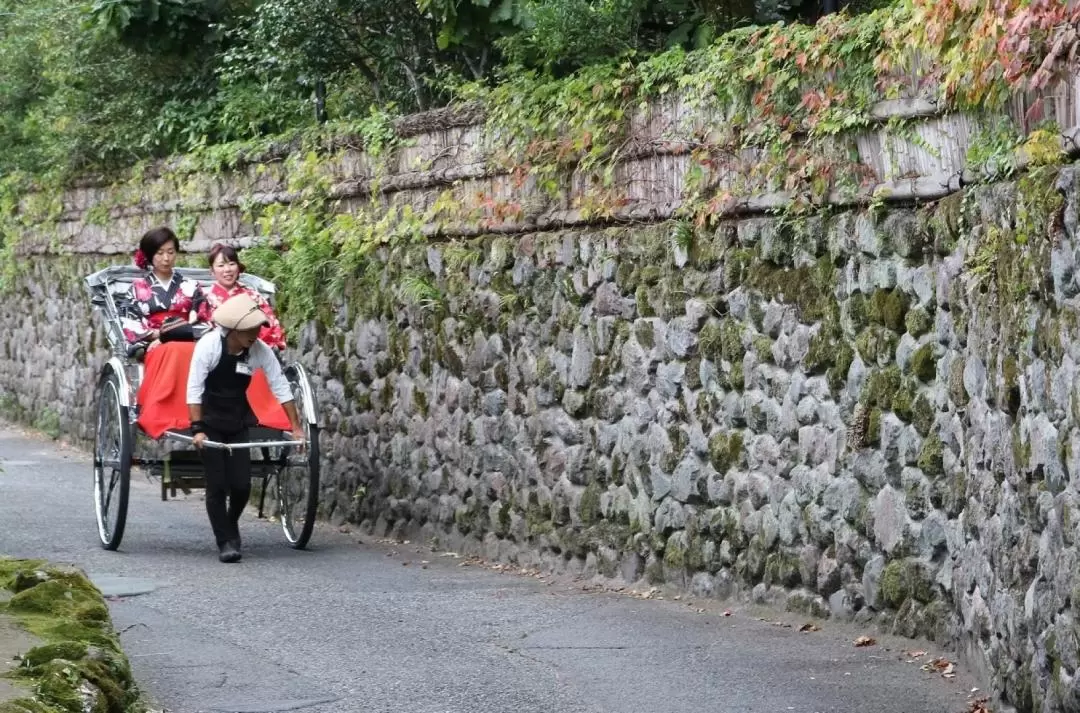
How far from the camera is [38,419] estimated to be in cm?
2259

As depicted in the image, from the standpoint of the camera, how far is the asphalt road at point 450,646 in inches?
280

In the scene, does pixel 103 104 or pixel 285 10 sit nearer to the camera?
pixel 285 10

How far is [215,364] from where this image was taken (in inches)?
456

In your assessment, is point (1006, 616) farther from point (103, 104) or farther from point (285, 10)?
point (103, 104)

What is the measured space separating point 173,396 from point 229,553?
1167 millimetres

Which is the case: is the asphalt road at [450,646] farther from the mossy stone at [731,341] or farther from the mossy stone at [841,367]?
the mossy stone at [731,341]

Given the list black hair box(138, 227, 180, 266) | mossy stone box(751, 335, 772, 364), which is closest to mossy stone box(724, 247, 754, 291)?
mossy stone box(751, 335, 772, 364)

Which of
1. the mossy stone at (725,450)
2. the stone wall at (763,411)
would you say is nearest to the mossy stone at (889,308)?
the stone wall at (763,411)

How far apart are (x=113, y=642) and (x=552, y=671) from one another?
2093 millimetres

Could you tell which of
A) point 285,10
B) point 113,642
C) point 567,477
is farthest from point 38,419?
point 113,642

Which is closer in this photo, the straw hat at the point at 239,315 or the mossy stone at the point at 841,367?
the mossy stone at the point at 841,367

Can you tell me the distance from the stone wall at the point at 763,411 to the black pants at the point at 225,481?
1.50m

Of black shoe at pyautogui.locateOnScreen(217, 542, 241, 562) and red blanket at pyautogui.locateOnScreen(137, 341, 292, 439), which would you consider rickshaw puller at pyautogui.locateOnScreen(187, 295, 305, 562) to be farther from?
red blanket at pyautogui.locateOnScreen(137, 341, 292, 439)

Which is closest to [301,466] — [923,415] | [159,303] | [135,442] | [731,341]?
[135,442]
